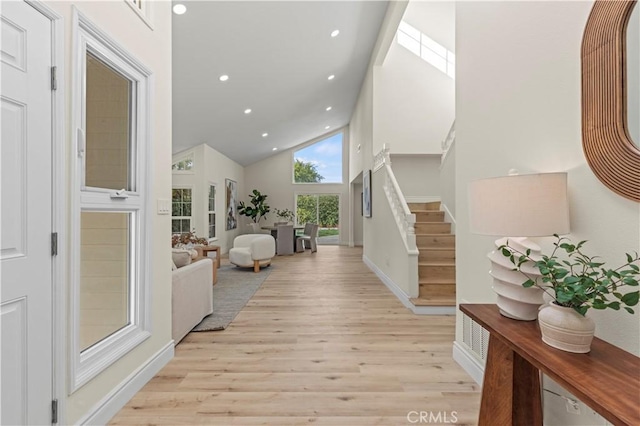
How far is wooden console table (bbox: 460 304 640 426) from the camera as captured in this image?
0.80 metres

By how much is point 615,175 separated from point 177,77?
501 centimetres

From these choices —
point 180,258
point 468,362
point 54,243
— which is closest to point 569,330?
point 468,362

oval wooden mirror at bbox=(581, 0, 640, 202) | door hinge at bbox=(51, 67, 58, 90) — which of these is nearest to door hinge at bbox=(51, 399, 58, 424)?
door hinge at bbox=(51, 67, 58, 90)

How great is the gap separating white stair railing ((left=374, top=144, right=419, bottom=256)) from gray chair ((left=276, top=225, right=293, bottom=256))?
3688 millimetres

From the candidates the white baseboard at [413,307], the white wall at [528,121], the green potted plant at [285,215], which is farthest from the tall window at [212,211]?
the white wall at [528,121]

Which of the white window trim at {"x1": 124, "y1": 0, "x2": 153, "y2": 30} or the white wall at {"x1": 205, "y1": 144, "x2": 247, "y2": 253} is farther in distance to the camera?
the white wall at {"x1": 205, "y1": 144, "x2": 247, "y2": 253}

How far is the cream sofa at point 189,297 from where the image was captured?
2574 mm

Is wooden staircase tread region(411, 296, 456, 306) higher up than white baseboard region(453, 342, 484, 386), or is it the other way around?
wooden staircase tread region(411, 296, 456, 306)

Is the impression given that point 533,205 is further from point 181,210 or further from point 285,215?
point 285,215

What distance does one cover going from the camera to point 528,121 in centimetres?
158

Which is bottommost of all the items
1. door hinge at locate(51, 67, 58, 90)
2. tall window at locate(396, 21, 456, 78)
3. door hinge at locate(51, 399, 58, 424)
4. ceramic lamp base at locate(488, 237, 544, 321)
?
door hinge at locate(51, 399, 58, 424)

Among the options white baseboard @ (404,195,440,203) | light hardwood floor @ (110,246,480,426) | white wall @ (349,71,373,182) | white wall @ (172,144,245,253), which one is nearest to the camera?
Answer: light hardwood floor @ (110,246,480,426)

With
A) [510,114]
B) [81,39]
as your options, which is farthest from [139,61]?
[510,114]

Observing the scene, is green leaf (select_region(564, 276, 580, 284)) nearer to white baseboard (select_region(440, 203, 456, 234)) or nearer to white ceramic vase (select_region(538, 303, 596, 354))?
white ceramic vase (select_region(538, 303, 596, 354))
